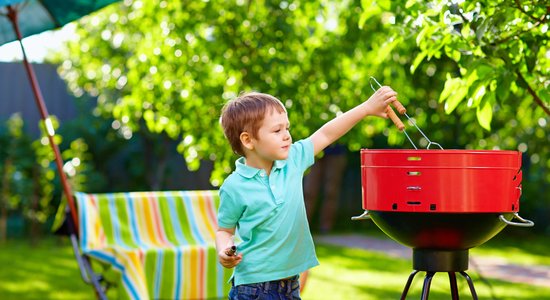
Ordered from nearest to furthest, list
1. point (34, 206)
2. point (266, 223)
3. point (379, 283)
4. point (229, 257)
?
point (229, 257) → point (266, 223) → point (379, 283) → point (34, 206)

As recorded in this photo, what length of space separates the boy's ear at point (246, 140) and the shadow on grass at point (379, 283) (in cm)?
240

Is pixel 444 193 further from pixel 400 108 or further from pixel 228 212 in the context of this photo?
pixel 228 212

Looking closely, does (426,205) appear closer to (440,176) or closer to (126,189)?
(440,176)

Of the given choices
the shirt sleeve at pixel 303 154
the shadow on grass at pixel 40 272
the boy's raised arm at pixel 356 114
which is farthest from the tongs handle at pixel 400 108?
the shadow on grass at pixel 40 272

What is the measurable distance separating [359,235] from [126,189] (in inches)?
98.6

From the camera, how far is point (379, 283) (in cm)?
598

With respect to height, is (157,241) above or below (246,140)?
below

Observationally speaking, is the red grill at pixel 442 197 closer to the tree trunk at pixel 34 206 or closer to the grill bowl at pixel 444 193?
the grill bowl at pixel 444 193

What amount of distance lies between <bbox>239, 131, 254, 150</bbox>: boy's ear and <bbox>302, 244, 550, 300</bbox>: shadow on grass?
2.40 m

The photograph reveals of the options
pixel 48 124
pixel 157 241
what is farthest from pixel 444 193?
pixel 157 241

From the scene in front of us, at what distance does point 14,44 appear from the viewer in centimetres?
434

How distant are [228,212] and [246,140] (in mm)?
198

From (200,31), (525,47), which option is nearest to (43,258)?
(200,31)

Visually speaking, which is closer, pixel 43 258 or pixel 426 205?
pixel 426 205
